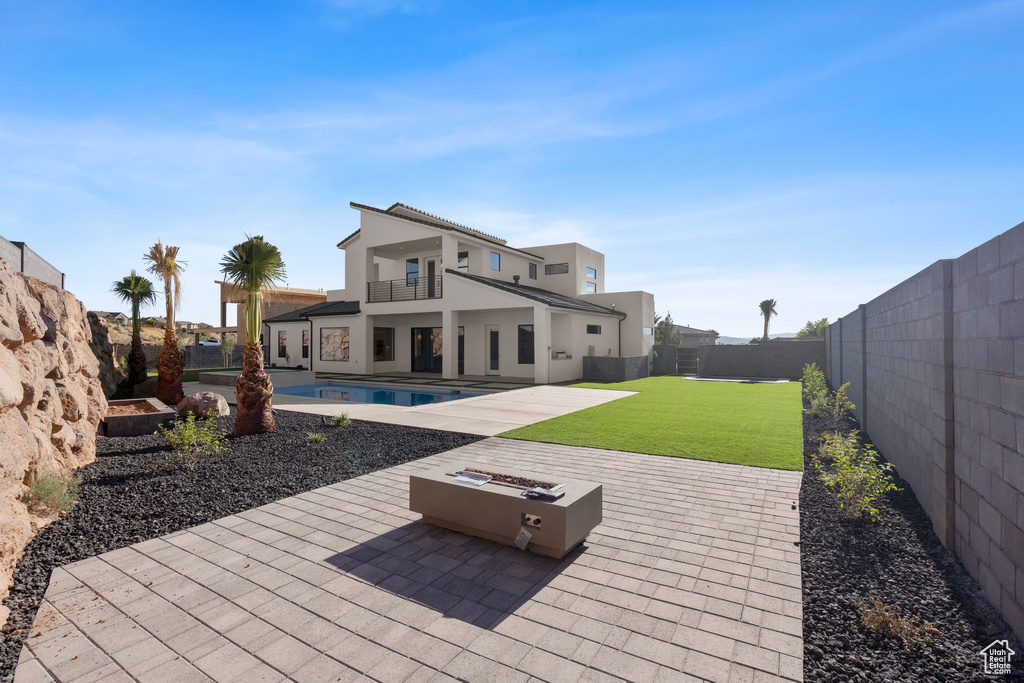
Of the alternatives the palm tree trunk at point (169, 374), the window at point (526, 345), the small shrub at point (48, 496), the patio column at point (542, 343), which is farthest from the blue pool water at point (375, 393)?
the small shrub at point (48, 496)

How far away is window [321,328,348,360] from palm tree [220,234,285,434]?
15687 millimetres

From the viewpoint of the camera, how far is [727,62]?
9367 millimetres

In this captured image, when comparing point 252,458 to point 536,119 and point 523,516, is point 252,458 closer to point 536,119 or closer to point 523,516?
point 523,516

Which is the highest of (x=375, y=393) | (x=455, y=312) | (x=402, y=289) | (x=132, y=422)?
(x=402, y=289)

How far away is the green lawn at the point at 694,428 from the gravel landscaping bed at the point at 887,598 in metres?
2.41

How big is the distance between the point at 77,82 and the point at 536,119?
9.42 meters

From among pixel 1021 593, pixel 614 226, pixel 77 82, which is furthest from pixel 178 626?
pixel 614 226

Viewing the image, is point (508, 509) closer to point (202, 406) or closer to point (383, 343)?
point (202, 406)

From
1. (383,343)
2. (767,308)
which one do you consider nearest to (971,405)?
(383,343)

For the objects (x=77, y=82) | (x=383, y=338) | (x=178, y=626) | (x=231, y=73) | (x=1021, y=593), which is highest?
(x=231, y=73)

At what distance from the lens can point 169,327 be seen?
12.3m

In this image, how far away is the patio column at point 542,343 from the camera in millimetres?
19844

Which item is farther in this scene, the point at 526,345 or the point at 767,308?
the point at 767,308

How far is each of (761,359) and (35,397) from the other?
26.7 metres
